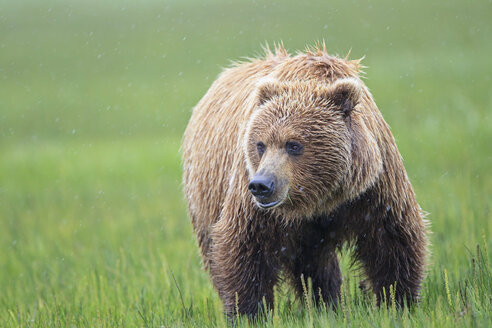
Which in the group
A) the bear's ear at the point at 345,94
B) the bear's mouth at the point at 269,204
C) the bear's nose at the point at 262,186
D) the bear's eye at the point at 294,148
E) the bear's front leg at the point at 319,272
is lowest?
the bear's front leg at the point at 319,272

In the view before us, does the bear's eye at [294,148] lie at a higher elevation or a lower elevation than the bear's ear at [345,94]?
lower

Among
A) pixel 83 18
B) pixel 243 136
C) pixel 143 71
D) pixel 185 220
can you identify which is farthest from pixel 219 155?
pixel 83 18

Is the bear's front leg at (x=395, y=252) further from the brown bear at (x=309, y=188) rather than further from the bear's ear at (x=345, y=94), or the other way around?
the bear's ear at (x=345, y=94)

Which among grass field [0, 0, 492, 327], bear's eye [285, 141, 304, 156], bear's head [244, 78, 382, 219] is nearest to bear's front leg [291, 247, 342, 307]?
grass field [0, 0, 492, 327]

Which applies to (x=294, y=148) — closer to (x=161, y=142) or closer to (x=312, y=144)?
(x=312, y=144)

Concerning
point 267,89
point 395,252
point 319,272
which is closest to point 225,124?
point 267,89

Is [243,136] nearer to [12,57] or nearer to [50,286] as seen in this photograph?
[50,286]

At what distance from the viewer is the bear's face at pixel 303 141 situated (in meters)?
4.30

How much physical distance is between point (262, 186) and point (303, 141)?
1.55ft

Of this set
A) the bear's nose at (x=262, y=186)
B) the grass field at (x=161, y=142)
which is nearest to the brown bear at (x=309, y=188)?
the bear's nose at (x=262, y=186)

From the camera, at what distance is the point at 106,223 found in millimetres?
10359

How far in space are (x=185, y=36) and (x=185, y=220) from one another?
70.0 feet

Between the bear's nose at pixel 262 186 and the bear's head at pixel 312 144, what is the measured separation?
0.13 metres

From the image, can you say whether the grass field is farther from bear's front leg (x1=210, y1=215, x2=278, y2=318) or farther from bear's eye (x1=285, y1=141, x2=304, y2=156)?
bear's eye (x1=285, y1=141, x2=304, y2=156)
